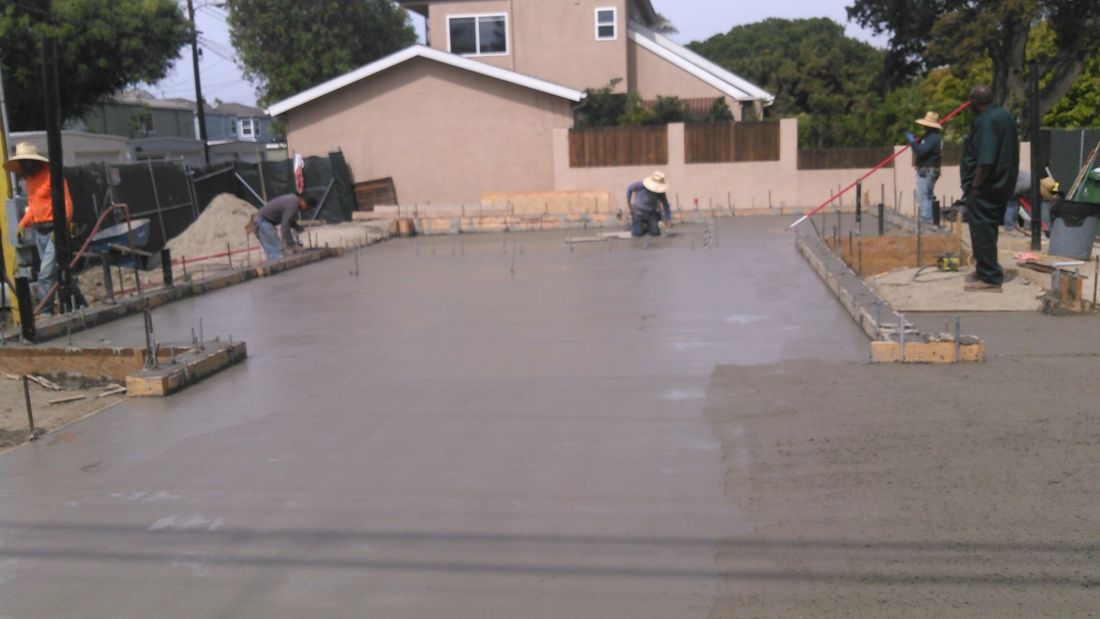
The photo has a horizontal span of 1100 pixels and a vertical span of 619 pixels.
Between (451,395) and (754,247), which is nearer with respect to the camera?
(451,395)

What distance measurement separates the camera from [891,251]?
11.6 m

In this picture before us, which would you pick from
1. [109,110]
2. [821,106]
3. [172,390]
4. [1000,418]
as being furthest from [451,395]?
[109,110]

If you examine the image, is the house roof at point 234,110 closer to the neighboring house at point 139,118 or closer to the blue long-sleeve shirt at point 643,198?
the neighboring house at point 139,118

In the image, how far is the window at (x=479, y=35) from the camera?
2842 cm

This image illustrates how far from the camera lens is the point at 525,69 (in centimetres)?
2836

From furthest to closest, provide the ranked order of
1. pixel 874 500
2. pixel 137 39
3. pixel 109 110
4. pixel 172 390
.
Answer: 1. pixel 109 110
2. pixel 137 39
3. pixel 172 390
4. pixel 874 500

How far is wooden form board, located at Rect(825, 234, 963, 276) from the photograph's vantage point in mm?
11328

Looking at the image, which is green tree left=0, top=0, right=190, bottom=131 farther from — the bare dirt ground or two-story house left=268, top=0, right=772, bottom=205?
the bare dirt ground

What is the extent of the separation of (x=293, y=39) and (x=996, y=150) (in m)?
35.9

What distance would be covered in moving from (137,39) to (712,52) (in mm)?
46195

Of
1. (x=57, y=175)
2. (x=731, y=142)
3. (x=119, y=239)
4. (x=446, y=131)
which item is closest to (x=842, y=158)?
(x=731, y=142)

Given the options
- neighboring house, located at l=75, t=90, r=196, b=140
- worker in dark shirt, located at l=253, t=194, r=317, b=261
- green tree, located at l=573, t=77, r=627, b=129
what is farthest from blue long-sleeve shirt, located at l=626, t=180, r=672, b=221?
neighboring house, located at l=75, t=90, r=196, b=140

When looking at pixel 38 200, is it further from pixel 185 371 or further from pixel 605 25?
pixel 605 25

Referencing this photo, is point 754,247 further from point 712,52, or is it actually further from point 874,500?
point 712,52
